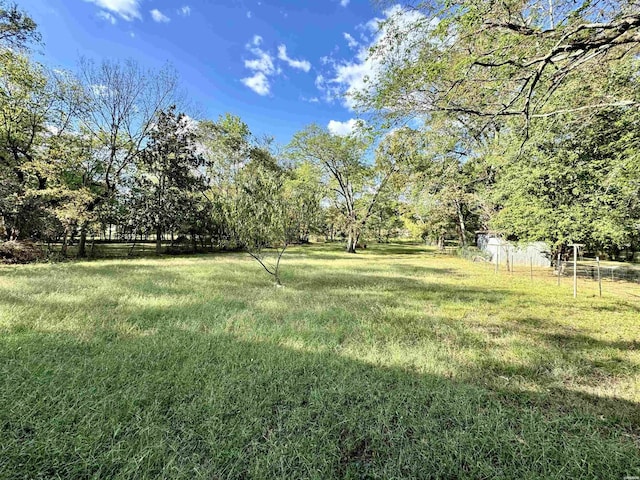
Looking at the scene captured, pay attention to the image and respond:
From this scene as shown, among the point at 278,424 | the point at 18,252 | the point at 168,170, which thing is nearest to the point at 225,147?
the point at 168,170

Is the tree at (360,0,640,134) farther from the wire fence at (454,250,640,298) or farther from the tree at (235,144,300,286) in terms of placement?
the wire fence at (454,250,640,298)

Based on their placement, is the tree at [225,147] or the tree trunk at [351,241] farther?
the tree trunk at [351,241]

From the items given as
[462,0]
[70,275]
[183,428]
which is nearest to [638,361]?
[462,0]

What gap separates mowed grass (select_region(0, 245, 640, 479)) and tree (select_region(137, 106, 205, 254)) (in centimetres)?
1399

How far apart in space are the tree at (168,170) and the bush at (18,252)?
6.06 meters

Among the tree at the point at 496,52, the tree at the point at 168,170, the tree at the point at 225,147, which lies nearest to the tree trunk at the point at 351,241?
the tree at the point at 225,147

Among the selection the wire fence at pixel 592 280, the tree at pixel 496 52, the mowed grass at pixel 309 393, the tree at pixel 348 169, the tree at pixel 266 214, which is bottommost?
the wire fence at pixel 592 280

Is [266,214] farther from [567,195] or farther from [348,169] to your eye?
[348,169]

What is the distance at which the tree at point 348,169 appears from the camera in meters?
25.7

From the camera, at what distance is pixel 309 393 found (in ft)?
8.85

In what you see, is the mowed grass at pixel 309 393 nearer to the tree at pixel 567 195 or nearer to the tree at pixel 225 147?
the tree at pixel 567 195

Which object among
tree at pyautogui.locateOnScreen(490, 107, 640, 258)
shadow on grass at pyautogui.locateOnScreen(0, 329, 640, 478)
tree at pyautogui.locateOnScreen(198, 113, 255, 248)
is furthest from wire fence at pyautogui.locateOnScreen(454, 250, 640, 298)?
tree at pyautogui.locateOnScreen(198, 113, 255, 248)

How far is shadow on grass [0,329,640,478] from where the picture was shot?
5.94ft

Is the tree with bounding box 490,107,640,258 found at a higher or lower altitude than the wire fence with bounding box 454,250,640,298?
higher
